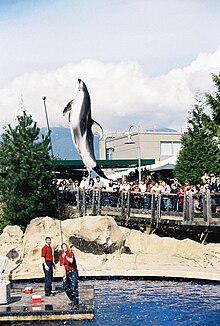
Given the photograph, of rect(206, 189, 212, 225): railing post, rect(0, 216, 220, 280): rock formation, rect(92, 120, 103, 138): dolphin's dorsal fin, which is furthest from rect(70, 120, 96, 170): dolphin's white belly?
rect(206, 189, 212, 225): railing post

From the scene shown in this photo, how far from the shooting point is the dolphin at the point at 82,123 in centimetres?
2575

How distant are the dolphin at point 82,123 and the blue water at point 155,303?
7439 mm

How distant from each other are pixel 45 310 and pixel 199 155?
26.4m

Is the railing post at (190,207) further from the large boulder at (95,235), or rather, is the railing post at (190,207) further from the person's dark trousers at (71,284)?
the person's dark trousers at (71,284)

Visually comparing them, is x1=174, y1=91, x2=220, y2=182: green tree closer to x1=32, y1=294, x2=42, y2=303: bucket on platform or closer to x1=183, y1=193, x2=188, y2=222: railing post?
x1=183, y1=193, x2=188, y2=222: railing post

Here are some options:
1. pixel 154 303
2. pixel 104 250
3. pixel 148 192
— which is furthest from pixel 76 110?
pixel 154 303

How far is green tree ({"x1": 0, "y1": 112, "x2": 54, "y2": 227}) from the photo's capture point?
2733 cm

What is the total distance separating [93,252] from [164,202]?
3745mm

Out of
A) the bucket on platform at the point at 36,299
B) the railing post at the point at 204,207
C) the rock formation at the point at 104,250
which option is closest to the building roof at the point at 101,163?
the rock formation at the point at 104,250

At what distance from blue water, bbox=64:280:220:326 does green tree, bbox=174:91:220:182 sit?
1995 centimetres

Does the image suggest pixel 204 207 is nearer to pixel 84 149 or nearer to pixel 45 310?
pixel 84 149

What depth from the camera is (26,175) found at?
2756 cm

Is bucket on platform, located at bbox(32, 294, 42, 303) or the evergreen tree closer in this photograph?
bucket on platform, located at bbox(32, 294, 42, 303)

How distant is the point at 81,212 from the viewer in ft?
90.0
